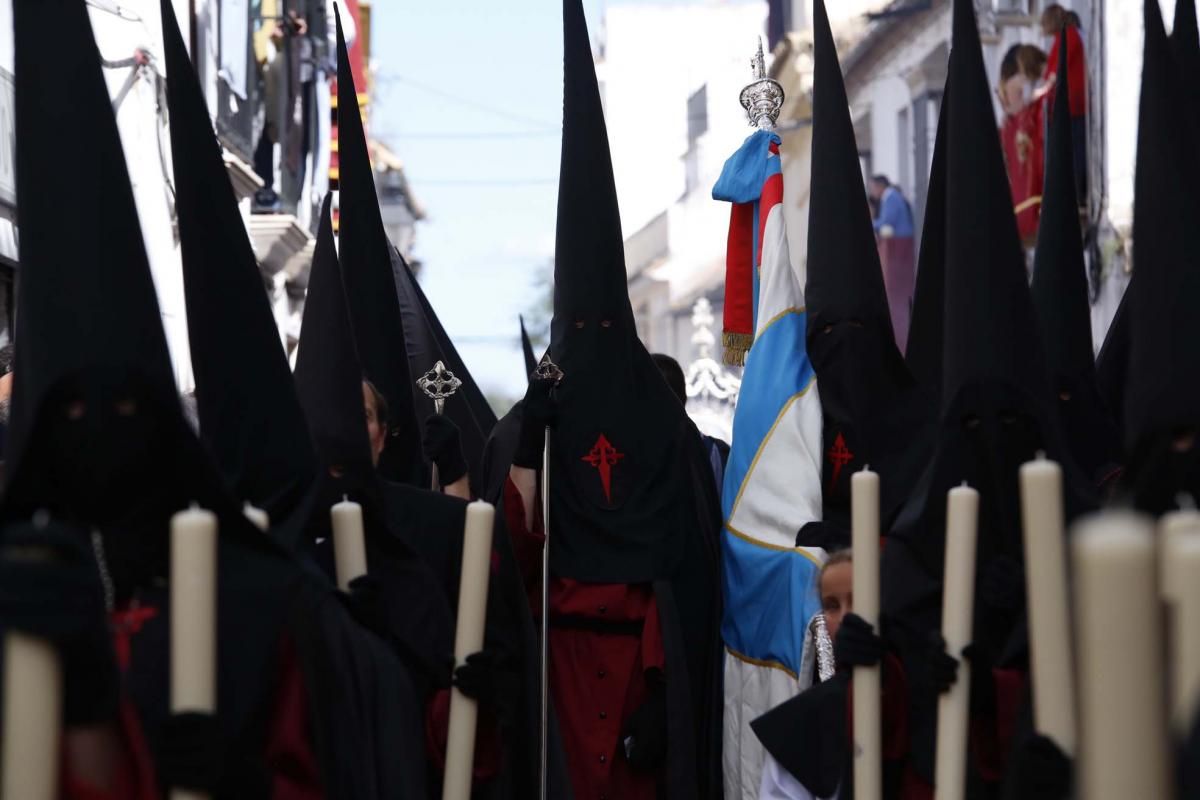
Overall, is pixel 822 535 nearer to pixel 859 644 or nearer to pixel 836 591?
pixel 836 591

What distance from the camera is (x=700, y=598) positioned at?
20.0ft

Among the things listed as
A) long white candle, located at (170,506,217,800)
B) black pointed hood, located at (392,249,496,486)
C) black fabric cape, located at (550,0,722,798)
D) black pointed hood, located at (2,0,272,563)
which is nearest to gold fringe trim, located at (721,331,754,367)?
black fabric cape, located at (550,0,722,798)

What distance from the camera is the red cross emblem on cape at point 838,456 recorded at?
5.79 metres

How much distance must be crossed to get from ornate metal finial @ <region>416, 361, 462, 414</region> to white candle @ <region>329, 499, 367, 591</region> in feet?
9.05

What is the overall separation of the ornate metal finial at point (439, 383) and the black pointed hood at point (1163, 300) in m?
3.62

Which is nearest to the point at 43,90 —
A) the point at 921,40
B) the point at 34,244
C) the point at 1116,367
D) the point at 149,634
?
the point at 34,244

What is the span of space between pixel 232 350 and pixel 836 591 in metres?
1.58

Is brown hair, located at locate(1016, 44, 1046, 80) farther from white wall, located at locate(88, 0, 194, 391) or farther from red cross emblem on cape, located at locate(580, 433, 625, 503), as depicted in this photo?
red cross emblem on cape, located at locate(580, 433, 625, 503)

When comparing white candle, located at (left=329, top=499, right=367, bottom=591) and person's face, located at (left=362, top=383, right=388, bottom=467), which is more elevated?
person's face, located at (left=362, top=383, right=388, bottom=467)

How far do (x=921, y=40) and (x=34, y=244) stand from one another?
770 inches

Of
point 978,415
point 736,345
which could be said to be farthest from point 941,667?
point 736,345

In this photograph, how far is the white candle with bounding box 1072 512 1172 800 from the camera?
1571 mm

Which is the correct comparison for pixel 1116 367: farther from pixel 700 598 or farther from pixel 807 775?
pixel 807 775

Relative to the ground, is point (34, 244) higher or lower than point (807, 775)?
higher
